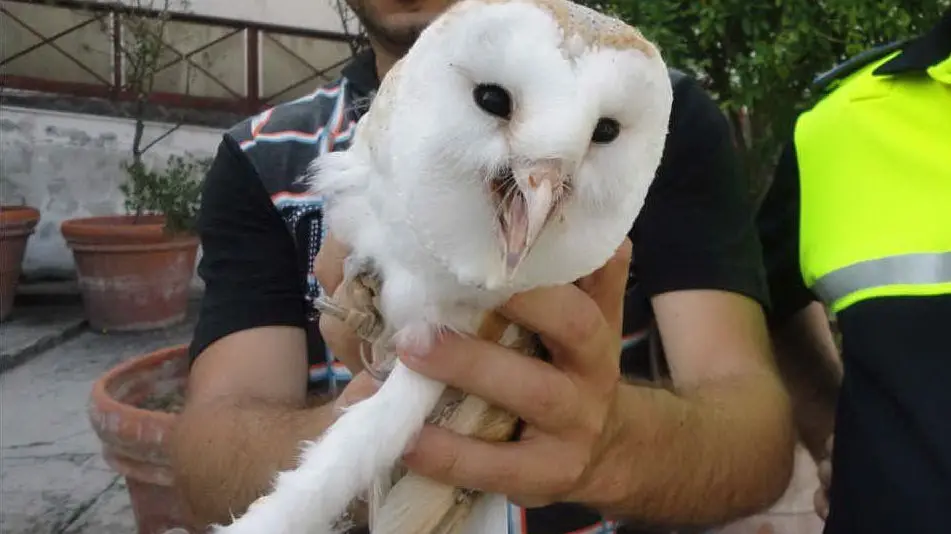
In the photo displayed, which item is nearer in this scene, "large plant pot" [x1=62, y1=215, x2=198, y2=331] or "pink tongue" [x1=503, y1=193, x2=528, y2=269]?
"pink tongue" [x1=503, y1=193, x2=528, y2=269]

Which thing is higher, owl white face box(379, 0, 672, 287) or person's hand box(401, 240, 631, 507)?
owl white face box(379, 0, 672, 287)

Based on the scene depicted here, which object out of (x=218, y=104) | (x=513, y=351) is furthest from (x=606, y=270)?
(x=218, y=104)

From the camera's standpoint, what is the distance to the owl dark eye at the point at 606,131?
521mm

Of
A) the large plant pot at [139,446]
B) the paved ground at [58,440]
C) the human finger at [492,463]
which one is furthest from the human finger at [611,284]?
the paved ground at [58,440]

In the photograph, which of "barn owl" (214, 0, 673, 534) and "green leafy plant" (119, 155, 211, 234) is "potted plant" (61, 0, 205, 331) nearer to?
"green leafy plant" (119, 155, 211, 234)

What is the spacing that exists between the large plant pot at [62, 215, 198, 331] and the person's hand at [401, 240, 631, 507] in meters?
3.00

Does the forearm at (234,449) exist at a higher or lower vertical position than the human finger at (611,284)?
lower

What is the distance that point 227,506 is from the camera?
2.93ft

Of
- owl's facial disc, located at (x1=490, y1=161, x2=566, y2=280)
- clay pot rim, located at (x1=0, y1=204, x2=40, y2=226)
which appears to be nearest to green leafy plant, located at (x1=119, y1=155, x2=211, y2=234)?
clay pot rim, located at (x1=0, y1=204, x2=40, y2=226)

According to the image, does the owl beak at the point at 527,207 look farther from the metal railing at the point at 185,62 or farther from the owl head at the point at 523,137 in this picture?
the metal railing at the point at 185,62

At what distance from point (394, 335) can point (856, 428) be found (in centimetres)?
50

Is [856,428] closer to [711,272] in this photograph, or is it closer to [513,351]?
[711,272]

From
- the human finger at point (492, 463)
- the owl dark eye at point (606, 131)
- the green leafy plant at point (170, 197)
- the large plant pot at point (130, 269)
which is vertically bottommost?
the large plant pot at point (130, 269)

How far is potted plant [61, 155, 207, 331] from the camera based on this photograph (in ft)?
11.0
